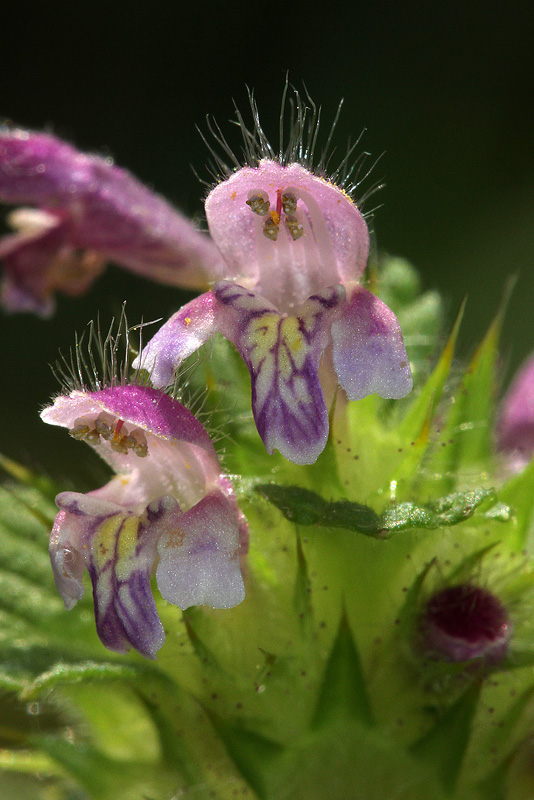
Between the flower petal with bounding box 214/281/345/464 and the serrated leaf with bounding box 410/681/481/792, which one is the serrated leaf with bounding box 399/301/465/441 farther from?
the serrated leaf with bounding box 410/681/481/792

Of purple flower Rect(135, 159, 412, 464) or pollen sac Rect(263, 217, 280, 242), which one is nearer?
purple flower Rect(135, 159, 412, 464)

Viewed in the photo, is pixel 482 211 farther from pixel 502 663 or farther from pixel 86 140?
pixel 502 663

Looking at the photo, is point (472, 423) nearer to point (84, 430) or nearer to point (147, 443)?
point (147, 443)

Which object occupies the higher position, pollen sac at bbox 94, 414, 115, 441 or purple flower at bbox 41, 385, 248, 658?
pollen sac at bbox 94, 414, 115, 441

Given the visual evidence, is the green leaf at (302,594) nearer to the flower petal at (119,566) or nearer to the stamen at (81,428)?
the flower petal at (119,566)

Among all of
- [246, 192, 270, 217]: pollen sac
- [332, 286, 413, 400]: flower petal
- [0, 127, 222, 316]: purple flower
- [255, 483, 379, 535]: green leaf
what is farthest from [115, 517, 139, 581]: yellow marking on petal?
[0, 127, 222, 316]: purple flower

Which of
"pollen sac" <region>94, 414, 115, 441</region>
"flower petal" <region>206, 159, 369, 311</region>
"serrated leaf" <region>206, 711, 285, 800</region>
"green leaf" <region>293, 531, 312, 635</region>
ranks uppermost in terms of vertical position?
"flower petal" <region>206, 159, 369, 311</region>

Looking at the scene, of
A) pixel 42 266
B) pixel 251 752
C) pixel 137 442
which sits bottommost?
pixel 251 752

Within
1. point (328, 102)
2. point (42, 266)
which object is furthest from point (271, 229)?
point (328, 102)
